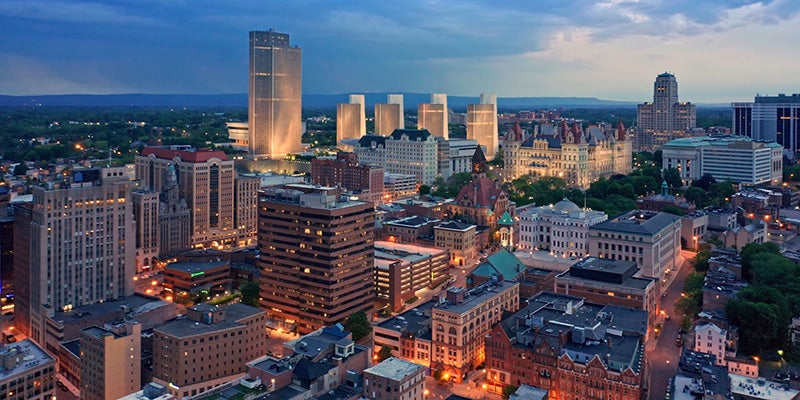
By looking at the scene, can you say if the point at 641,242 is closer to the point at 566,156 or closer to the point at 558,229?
the point at 558,229

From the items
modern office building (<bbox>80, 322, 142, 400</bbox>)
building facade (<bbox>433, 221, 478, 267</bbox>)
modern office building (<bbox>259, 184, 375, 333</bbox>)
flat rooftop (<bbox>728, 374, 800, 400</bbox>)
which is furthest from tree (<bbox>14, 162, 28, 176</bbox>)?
flat rooftop (<bbox>728, 374, 800, 400</bbox>)

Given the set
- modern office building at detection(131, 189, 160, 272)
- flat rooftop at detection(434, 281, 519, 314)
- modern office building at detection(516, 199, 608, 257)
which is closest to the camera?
flat rooftop at detection(434, 281, 519, 314)

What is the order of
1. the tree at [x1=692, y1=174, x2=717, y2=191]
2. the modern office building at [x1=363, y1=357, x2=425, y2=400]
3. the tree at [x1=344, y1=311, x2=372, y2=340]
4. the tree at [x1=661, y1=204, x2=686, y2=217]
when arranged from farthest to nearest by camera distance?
the tree at [x1=692, y1=174, x2=717, y2=191]
the tree at [x1=661, y1=204, x2=686, y2=217]
the tree at [x1=344, y1=311, x2=372, y2=340]
the modern office building at [x1=363, y1=357, x2=425, y2=400]

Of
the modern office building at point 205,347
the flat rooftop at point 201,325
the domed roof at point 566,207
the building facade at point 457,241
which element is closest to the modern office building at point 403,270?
the building facade at point 457,241

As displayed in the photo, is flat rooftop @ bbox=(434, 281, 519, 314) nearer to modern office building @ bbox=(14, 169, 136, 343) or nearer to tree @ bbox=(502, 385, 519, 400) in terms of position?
tree @ bbox=(502, 385, 519, 400)

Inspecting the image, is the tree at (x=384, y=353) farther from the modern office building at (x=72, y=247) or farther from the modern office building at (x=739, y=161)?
the modern office building at (x=739, y=161)

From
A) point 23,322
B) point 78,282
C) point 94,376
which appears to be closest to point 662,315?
point 94,376

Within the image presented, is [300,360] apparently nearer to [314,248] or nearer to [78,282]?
[314,248]
